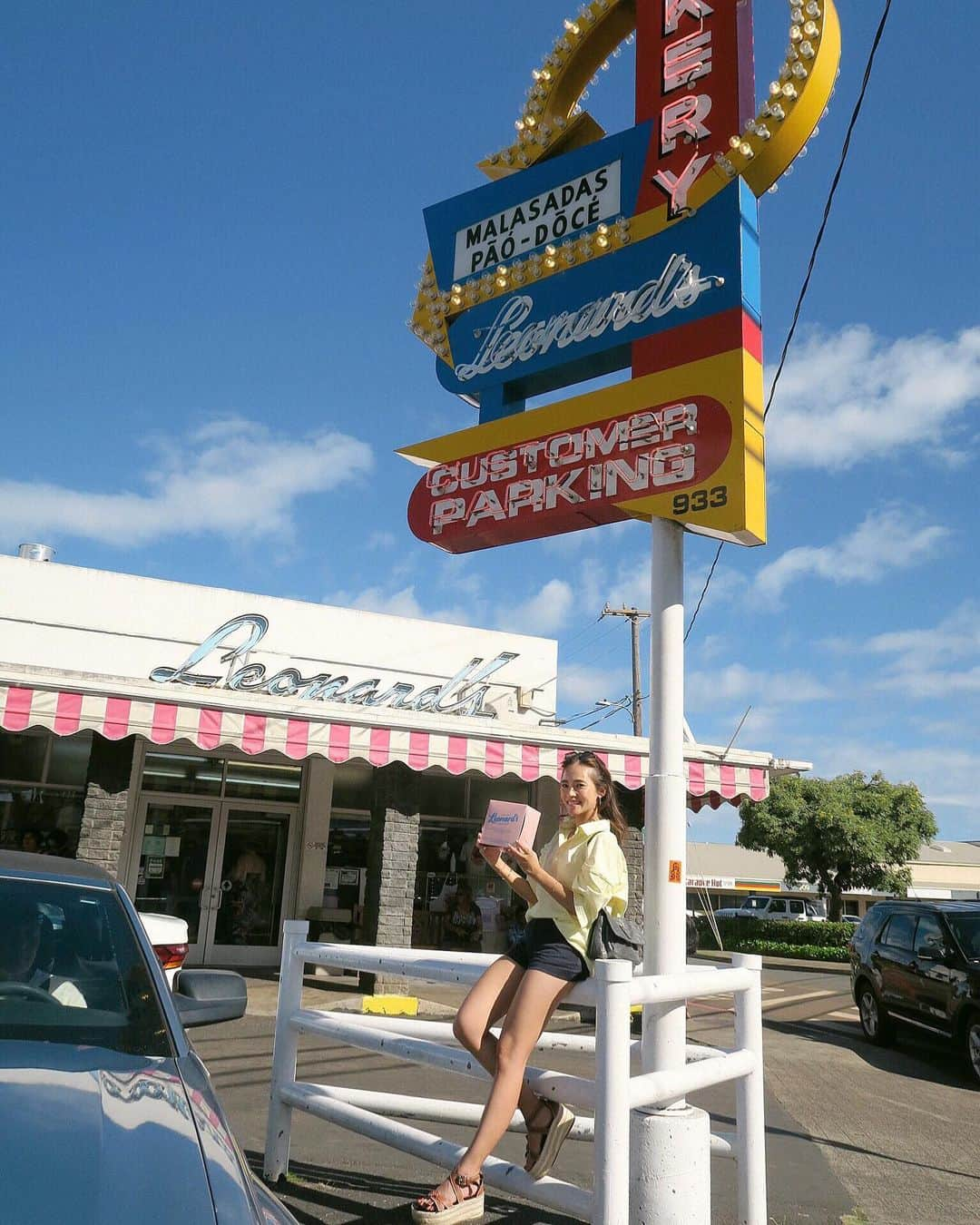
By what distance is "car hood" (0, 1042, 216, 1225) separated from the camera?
1708mm

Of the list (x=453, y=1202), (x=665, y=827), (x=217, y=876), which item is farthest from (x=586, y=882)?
(x=217, y=876)

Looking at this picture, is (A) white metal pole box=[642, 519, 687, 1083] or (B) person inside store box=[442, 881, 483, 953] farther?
(B) person inside store box=[442, 881, 483, 953]

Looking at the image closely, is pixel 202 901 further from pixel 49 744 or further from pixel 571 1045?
pixel 571 1045

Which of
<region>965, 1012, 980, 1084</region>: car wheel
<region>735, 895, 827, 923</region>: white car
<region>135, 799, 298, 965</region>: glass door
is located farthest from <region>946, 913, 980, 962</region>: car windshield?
<region>735, 895, 827, 923</region>: white car

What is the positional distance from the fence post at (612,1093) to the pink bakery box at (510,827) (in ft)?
2.01

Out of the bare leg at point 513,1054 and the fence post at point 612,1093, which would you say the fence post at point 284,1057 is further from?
the fence post at point 612,1093

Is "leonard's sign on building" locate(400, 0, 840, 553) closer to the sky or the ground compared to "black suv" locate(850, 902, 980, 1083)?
closer to the sky

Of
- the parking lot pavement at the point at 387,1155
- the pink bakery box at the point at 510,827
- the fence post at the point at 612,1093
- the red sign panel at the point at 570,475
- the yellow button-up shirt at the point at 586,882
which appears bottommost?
the parking lot pavement at the point at 387,1155

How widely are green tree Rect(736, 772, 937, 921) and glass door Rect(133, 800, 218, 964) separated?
22.3m

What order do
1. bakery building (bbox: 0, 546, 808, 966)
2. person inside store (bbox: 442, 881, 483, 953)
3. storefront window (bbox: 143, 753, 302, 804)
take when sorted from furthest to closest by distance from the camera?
person inside store (bbox: 442, 881, 483, 953), storefront window (bbox: 143, 753, 302, 804), bakery building (bbox: 0, 546, 808, 966)

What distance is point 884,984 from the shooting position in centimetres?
1094

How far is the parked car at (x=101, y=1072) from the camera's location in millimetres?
1770

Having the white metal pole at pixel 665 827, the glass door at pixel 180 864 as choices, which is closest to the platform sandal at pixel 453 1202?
the white metal pole at pixel 665 827

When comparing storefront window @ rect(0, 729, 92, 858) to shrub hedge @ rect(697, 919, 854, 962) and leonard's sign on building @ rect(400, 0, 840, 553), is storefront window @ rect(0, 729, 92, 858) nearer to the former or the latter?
leonard's sign on building @ rect(400, 0, 840, 553)
